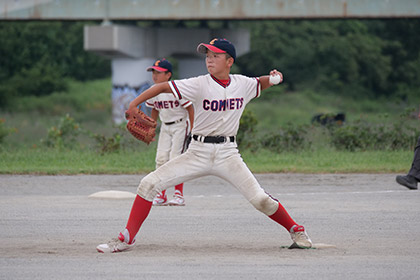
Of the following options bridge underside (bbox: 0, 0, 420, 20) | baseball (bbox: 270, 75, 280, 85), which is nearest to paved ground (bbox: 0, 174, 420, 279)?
baseball (bbox: 270, 75, 280, 85)

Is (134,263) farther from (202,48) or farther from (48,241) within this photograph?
(202,48)

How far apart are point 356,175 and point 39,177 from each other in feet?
19.7

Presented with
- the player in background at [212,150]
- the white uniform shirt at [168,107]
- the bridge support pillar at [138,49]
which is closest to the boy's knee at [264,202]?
the player in background at [212,150]

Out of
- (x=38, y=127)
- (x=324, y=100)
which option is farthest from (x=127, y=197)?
(x=324, y=100)

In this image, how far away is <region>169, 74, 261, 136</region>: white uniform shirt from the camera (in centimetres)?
702

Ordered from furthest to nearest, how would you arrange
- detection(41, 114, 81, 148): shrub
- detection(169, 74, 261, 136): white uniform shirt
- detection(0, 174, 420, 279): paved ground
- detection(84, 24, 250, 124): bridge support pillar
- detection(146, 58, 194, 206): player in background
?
detection(84, 24, 250, 124): bridge support pillar < detection(41, 114, 81, 148): shrub < detection(146, 58, 194, 206): player in background < detection(169, 74, 261, 136): white uniform shirt < detection(0, 174, 420, 279): paved ground

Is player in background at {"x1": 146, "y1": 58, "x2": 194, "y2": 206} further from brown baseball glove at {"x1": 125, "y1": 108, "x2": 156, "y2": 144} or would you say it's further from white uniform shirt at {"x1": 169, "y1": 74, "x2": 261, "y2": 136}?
brown baseball glove at {"x1": 125, "y1": 108, "x2": 156, "y2": 144}

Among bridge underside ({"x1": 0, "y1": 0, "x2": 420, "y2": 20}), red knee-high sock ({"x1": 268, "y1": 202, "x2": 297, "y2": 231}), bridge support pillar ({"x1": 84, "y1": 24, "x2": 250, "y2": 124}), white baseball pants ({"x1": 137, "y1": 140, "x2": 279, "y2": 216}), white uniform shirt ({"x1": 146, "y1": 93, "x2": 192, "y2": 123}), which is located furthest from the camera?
bridge support pillar ({"x1": 84, "y1": 24, "x2": 250, "y2": 124})

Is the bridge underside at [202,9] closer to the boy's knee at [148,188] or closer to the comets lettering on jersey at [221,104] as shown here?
the comets lettering on jersey at [221,104]

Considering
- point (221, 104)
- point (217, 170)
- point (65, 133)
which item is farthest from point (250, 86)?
point (65, 133)

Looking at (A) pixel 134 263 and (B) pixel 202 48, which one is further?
(B) pixel 202 48

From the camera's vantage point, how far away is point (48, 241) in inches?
305

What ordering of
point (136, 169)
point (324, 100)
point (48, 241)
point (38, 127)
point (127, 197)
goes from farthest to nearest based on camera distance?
point (324, 100), point (38, 127), point (136, 169), point (127, 197), point (48, 241)

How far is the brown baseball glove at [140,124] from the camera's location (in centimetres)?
685
